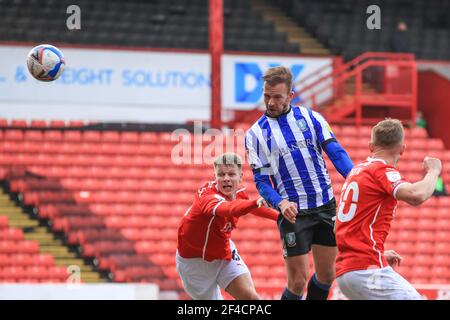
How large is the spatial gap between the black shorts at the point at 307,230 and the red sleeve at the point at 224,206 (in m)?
0.42

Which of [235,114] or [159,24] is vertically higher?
[159,24]

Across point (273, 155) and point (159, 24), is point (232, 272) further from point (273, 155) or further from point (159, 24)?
point (159, 24)

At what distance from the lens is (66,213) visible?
49.9 feet

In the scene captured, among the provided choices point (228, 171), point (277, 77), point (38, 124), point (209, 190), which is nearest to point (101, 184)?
point (38, 124)

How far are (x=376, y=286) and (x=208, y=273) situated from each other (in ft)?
7.03

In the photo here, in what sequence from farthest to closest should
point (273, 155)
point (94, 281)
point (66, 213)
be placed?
point (66, 213) → point (94, 281) → point (273, 155)

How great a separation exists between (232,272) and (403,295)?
6.90 ft

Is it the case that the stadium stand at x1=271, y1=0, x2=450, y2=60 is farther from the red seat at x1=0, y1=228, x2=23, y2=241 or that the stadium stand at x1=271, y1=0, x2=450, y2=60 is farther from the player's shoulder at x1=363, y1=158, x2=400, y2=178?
the player's shoulder at x1=363, y1=158, x2=400, y2=178

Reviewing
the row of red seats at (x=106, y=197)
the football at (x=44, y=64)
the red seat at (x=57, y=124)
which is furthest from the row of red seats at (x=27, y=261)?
the football at (x=44, y=64)

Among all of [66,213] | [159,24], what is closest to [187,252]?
[66,213]

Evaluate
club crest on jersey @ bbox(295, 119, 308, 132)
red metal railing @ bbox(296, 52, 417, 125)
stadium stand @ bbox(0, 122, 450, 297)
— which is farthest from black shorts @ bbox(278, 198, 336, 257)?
red metal railing @ bbox(296, 52, 417, 125)

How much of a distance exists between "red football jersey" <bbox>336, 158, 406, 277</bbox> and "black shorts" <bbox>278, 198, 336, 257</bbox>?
106cm

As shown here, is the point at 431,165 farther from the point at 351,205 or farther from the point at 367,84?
the point at 367,84

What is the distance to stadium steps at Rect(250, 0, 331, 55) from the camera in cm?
2036
